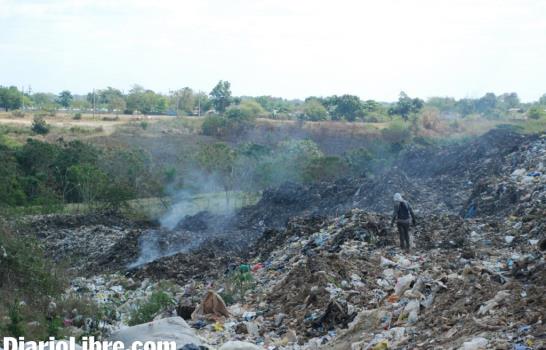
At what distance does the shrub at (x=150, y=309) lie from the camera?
32.4 ft

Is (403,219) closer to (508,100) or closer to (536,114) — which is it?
(536,114)

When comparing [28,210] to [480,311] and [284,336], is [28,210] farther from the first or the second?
[480,311]

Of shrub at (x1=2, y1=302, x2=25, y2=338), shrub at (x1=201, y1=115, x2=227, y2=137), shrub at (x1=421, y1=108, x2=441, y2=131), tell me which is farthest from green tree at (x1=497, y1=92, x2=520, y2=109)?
shrub at (x1=2, y1=302, x2=25, y2=338)

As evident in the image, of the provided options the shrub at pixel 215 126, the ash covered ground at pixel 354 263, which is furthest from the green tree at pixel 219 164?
the shrub at pixel 215 126

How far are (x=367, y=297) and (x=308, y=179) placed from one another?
56.3 feet

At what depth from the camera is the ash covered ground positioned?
7.58 m

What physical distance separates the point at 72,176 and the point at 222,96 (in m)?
41.2

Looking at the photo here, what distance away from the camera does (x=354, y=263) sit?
10992 mm

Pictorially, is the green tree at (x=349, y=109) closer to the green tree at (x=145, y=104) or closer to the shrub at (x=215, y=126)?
the shrub at (x=215, y=126)

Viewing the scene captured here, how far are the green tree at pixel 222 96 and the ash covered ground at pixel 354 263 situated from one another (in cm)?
4349

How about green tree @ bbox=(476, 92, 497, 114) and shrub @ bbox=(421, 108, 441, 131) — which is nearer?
shrub @ bbox=(421, 108, 441, 131)

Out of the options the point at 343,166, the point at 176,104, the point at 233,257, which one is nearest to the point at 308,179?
the point at 343,166

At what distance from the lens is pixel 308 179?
87.1 feet

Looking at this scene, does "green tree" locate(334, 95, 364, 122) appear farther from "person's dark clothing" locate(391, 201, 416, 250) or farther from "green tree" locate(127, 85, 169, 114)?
"person's dark clothing" locate(391, 201, 416, 250)
